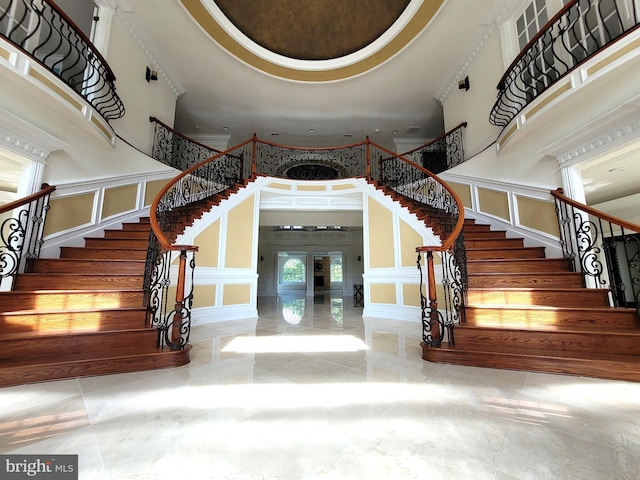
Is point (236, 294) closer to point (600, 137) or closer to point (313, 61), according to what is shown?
point (313, 61)

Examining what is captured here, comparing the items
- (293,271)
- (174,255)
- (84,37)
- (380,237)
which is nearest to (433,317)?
(380,237)

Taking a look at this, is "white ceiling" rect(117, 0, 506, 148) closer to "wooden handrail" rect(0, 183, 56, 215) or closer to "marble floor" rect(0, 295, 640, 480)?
"wooden handrail" rect(0, 183, 56, 215)

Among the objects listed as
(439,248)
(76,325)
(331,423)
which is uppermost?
(439,248)

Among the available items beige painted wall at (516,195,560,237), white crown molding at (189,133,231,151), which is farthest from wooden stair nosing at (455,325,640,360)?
white crown molding at (189,133,231,151)

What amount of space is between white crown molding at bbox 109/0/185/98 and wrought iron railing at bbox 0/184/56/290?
3.55 metres

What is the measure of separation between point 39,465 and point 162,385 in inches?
35.3

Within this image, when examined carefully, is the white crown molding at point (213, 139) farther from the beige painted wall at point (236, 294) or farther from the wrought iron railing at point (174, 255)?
the beige painted wall at point (236, 294)

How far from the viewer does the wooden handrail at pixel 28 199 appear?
2654 millimetres

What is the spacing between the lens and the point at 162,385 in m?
2.10

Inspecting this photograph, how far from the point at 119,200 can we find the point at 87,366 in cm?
323

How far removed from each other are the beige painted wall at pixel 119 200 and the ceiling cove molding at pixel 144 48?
2877 millimetres

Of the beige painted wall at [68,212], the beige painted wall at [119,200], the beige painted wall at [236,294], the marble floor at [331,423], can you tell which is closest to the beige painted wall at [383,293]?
the beige painted wall at [236,294]

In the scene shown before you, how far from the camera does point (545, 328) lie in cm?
259

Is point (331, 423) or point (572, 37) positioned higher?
point (572, 37)
